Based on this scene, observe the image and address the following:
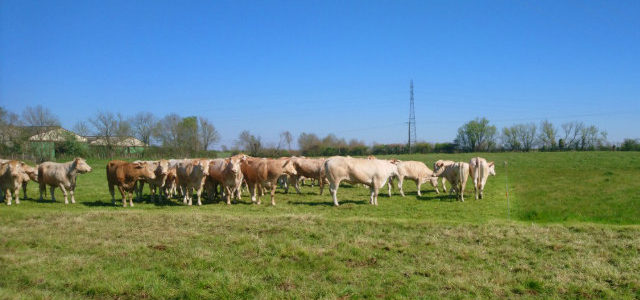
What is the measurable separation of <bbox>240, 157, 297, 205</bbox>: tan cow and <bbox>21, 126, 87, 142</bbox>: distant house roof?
4114 centimetres

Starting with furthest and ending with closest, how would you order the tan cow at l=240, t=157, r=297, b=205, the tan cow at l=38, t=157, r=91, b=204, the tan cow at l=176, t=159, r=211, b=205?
the tan cow at l=38, t=157, r=91, b=204 → the tan cow at l=240, t=157, r=297, b=205 → the tan cow at l=176, t=159, r=211, b=205

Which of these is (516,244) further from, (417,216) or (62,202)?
(62,202)

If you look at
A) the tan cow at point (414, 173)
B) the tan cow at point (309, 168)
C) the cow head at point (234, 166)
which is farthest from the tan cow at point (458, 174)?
the cow head at point (234, 166)

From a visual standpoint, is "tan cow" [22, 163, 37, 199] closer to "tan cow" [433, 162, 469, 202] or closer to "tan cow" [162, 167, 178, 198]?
"tan cow" [162, 167, 178, 198]

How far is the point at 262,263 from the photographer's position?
25.3ft

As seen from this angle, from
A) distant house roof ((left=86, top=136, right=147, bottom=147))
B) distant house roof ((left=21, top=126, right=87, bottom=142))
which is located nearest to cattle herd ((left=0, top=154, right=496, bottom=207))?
distant house roof ((left=21, top=126, right=87, bottom=142))

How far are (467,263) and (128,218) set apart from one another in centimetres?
982

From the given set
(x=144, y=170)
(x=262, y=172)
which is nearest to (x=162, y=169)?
(x=144, y=170)

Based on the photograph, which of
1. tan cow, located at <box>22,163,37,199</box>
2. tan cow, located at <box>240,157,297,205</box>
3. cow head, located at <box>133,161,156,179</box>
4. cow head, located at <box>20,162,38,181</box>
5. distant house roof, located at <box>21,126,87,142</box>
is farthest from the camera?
distant house roof, located at <box>21,126,87,142</box>

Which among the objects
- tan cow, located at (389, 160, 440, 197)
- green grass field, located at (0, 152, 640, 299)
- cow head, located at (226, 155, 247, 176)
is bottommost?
green grass field, located at (0, 152, 640, 299)

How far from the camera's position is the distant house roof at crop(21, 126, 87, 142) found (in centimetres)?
4675

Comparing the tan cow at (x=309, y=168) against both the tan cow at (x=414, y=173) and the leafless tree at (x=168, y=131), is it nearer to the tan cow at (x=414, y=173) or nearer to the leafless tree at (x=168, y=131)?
the tan cow at (x=414, y=173)

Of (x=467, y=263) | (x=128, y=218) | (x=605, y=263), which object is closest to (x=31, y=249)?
(x=128, y=218)

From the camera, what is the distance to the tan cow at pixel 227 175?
53.0 ft
